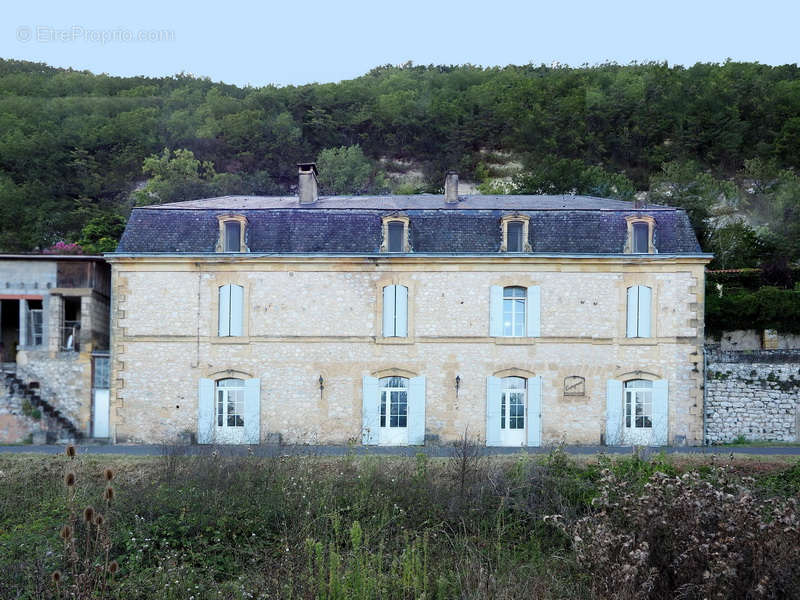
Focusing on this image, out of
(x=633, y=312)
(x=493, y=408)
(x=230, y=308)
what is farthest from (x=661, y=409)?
(x=230, y=308)

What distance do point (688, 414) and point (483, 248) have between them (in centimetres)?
634

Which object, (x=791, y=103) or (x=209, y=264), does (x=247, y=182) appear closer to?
(x=209, y=264)

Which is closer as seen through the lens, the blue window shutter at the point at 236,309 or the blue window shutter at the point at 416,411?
the blue window shutter at the point at 416,411

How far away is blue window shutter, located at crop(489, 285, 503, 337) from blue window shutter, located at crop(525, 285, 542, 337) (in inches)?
26.0

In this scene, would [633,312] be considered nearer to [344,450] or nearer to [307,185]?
[344,450]

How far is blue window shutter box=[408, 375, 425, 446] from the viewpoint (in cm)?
2073

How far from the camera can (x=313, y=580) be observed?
10.4 metres

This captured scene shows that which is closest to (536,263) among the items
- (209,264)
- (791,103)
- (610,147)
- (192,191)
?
(209,264)

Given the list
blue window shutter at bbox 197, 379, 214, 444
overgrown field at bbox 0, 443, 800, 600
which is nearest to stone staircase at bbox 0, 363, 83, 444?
blue window shutter at bbox 197, 379, 214, 444

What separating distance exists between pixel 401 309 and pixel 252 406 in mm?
4317

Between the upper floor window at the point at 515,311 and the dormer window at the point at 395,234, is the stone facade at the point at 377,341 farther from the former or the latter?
the dormer window at the point at 395,234

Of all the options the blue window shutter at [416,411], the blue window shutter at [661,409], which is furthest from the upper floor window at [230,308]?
the blue window shutter at [661,409]

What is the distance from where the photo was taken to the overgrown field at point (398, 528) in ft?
30.4

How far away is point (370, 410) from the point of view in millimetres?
20859
